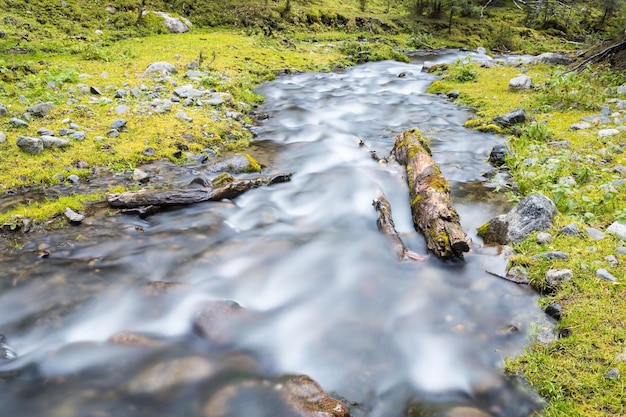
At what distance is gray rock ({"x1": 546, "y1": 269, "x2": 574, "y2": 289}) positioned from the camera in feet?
15.7

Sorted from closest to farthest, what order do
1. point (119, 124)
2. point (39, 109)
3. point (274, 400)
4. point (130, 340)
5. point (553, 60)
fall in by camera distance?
point (274, 400) → point (130, 340) → point (39, 109) → point (119, 124) → point (553, 60)

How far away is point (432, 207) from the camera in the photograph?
6.25 m

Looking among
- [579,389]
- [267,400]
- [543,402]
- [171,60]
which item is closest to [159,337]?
[267,400]

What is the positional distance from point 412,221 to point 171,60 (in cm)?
1333

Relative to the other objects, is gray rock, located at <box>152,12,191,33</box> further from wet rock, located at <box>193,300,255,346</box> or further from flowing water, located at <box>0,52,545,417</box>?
wet rock, located at <box>193,300,255,346</box>

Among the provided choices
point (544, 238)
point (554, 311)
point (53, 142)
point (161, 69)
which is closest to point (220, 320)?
point (554, 311)

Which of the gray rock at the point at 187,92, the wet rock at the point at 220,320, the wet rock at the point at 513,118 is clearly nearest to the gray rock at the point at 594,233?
the wet rock at the point at 220,320

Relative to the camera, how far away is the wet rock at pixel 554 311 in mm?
4445

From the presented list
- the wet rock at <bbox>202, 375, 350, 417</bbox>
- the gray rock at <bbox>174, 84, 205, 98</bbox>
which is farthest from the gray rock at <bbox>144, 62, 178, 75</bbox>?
the wet rock at <bbox>202, 375, 350, 417</bbox>

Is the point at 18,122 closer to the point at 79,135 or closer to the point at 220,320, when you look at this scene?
the point at 79,135

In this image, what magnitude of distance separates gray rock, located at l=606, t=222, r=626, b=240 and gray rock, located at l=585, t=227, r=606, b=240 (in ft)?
0.39

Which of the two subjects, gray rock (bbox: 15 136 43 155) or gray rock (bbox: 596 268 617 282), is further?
gray rock (bbox: 15 136 43 155)

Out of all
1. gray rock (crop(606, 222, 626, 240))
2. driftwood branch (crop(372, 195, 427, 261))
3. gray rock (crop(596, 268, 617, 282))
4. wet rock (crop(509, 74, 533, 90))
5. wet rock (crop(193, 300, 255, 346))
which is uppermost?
wet rock (crop(509, 74, 533, 90))

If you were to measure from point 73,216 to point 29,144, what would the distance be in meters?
2.52
